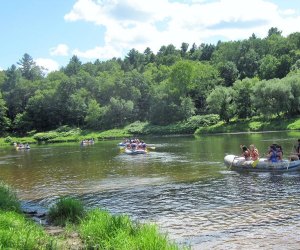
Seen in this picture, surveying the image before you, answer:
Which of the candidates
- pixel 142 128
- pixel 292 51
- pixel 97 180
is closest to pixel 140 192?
pixel 97 180

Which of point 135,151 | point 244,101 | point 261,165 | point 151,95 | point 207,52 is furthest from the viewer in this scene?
point 207,52

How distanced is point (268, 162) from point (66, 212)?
14.8m

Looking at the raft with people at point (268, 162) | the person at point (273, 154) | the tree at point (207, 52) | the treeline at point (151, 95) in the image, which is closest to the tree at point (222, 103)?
the treeline at point (151, 95)

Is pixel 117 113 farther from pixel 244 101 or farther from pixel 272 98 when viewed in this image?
pixel 272 98

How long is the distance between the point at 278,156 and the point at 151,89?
79.4 meters

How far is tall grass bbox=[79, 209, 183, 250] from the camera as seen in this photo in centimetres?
844

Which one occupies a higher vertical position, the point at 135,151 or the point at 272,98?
the point at 272,98

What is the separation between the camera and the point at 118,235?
364 inches

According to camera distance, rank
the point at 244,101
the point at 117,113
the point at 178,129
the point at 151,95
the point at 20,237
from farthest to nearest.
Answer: the point at 151,95, the point at 117,113, the point at 178,129, the point at 244,101, the point at 20,237

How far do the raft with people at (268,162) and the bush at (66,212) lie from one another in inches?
561

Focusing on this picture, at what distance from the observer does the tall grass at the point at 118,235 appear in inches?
332

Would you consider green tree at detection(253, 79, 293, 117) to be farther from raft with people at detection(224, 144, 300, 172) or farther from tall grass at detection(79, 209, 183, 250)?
tall grass at detection(79, 209, 183, 250)

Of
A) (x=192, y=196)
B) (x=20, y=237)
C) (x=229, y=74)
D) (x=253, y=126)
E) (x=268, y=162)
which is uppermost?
(x=229, y=74)

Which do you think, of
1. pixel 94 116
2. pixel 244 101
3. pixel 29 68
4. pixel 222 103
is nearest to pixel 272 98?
pixel 244 101
